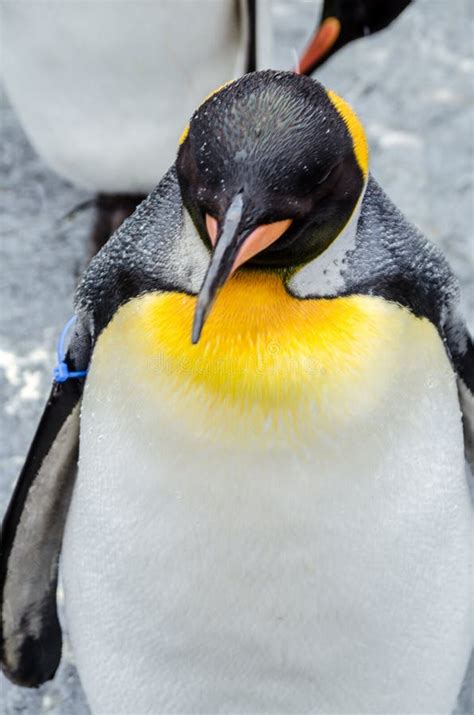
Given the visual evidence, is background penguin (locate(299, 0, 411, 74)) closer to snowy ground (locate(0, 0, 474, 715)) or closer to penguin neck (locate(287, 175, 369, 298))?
snowy ground (locate(0, 0, 474, 715))

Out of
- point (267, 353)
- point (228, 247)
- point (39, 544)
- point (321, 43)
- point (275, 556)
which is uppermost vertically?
point (321, 43)

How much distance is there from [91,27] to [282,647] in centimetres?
140

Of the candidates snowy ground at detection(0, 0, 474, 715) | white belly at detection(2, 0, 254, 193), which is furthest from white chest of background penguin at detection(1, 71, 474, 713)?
white belly at detection(2, 0, 254, 193)

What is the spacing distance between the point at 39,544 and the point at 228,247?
2.31ft

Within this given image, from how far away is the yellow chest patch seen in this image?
3.99 ft

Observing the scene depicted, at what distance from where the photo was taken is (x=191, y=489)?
4.23 feet

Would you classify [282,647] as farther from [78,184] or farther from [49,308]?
[78,184]

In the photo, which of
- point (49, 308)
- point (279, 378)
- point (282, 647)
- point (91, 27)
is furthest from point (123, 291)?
point (49, 308)

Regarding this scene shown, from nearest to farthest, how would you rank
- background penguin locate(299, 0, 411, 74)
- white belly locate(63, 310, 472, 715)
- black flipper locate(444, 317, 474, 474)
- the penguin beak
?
the penguin beak < white belly locate(63, 310, 472, 715) < black flipper locate(444, 317, 474, 474) < background penguin locate(299, 0, 411, 74)

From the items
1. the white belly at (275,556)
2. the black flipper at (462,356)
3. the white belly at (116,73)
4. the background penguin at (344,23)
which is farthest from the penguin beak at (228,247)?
the background penguin at (344,23)

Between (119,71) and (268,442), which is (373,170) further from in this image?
(268,442)

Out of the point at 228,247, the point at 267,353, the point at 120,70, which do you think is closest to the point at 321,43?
the point at 120,70

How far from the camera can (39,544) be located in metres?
1.59

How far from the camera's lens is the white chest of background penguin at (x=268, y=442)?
1147 mm
